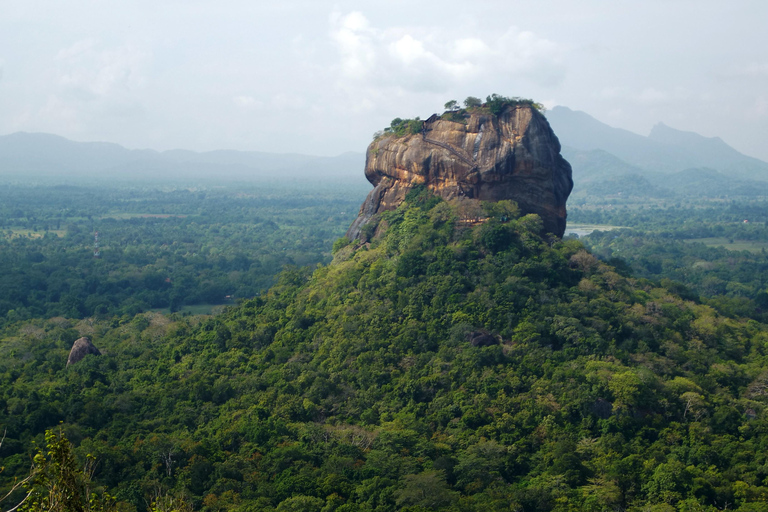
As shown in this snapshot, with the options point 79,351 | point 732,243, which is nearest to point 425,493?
point 79,351

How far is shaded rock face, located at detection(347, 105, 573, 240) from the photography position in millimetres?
32719

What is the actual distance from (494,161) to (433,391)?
11.2 m

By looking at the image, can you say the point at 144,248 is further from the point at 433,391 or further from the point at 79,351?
the point at 433,391

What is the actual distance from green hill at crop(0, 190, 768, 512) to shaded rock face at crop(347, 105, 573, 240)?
1.07 m

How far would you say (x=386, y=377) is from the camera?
27.7 m

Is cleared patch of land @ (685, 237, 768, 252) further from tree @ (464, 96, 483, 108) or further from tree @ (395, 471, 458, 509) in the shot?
tree @ (395, 471, 458, 509)

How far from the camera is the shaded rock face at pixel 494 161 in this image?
32.7 metres

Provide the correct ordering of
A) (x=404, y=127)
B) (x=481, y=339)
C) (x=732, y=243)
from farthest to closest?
(x=732, y=243) < (x=404, y=127) < (x=481, y=339)

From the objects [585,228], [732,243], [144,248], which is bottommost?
[144,248]

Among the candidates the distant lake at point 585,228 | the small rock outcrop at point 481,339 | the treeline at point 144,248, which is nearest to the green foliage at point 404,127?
the small rock outcrop at point 481,339

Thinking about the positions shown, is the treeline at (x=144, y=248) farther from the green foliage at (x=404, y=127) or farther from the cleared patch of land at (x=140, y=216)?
the green foliage at (x=404, y=127)

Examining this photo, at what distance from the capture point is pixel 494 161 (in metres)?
32.7

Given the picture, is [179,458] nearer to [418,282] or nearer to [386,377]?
[386,377]

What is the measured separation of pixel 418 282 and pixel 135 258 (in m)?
46.4
